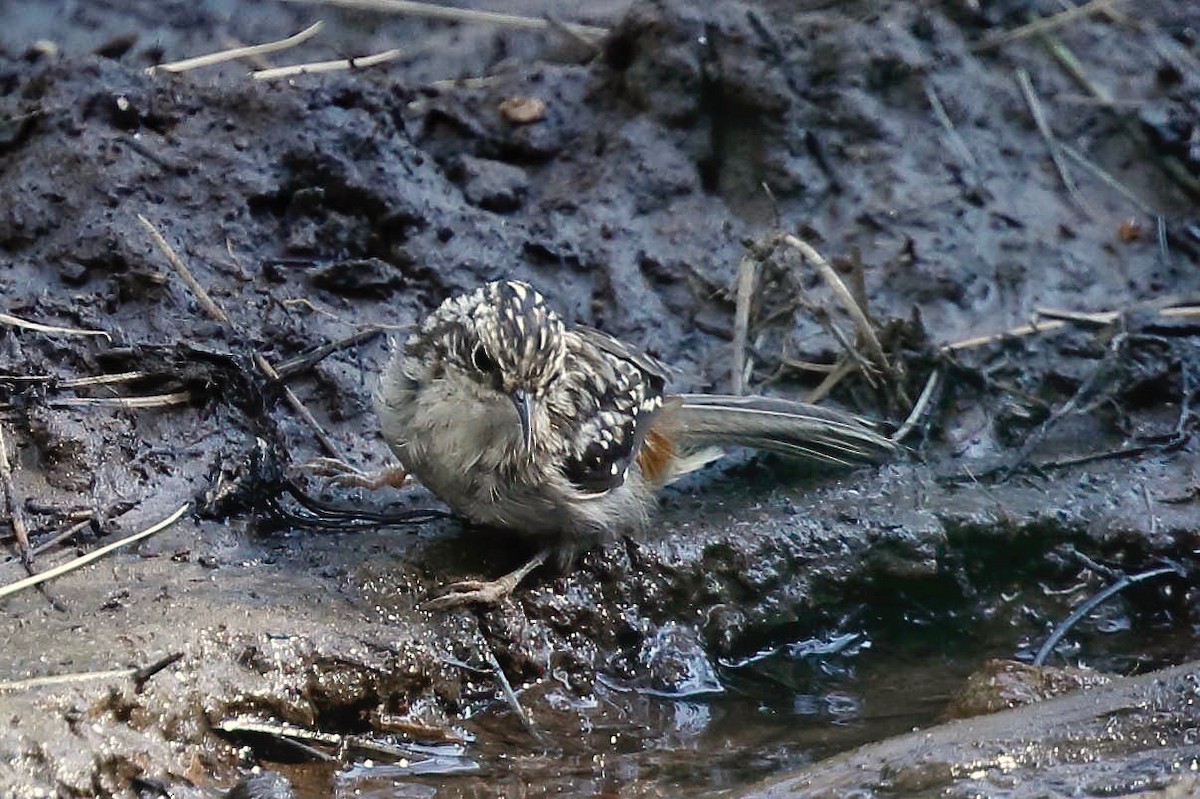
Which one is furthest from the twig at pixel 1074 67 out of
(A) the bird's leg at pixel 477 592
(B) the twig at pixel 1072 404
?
(A) the bird's leg at pixel 477 592

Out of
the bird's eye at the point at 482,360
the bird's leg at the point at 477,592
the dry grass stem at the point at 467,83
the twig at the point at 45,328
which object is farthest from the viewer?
the dry grass stem at the point at 467,83

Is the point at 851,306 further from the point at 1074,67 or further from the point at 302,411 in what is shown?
the point at 1074,67

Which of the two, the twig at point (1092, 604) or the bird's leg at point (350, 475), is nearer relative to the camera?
the bird's leg at point (350, 475)

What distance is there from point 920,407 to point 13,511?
4.07m

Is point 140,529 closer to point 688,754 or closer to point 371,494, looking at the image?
point 371,494

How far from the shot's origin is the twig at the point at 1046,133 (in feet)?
29.3

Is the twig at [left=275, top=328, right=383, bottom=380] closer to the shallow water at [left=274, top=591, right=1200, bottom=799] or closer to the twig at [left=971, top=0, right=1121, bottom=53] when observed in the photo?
the shallow water at [left=274, top=591, right=1200, bottom=799]

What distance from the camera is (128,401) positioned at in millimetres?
6277

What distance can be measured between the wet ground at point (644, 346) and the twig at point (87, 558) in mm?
46

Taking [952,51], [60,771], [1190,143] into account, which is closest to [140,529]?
[60,771]

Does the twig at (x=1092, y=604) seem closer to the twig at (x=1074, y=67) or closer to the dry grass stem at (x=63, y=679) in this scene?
the twig at (x=1074, y=67)

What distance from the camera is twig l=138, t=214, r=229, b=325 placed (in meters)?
6.79

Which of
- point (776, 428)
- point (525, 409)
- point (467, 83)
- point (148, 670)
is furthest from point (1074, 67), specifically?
point (148, 670)

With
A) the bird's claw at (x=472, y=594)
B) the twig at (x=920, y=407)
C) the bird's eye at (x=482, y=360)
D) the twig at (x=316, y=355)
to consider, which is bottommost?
the bird's claw at (x=472, y=594)
